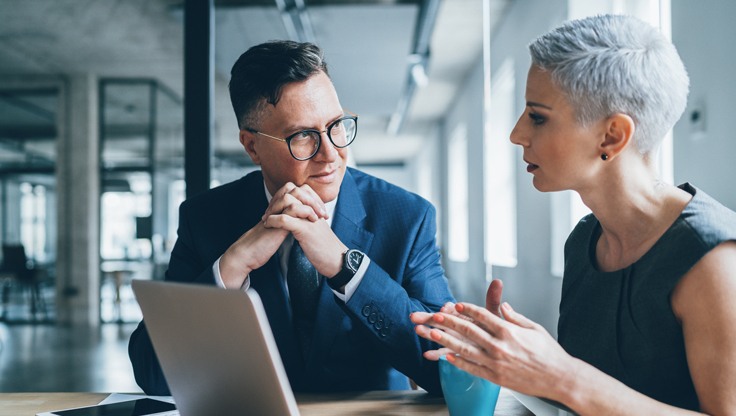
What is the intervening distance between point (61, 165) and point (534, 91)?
15.5 feet

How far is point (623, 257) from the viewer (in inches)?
50.3

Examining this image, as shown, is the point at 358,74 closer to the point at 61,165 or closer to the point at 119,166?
the point at 119,166

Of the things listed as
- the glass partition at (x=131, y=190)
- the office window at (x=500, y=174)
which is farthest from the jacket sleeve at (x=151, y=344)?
the office window at (x=500, y=174)

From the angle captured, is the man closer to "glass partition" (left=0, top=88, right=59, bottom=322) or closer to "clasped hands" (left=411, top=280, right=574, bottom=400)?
"clasped hands" (left=411, top=280, right=574, bottom=400)

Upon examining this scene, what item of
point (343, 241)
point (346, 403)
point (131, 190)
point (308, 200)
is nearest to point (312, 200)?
point (308, 200)

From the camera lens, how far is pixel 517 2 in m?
5.66

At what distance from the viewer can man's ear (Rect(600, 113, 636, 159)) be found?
3.67ft

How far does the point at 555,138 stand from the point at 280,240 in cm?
64

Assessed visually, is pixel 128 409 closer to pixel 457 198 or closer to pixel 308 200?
pixel 308 200

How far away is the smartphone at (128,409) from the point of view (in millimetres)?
1196

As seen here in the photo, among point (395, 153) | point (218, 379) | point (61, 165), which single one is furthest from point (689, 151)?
point (395, 153)

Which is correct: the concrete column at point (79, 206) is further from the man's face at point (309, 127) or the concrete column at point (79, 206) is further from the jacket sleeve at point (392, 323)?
the jacket sleeve at point (392, 323)

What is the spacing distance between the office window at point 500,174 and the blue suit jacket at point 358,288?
4587 millimetres

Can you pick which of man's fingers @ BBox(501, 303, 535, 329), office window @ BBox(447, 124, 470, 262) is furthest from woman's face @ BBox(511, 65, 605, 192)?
office window @ BBox(447, 124, 470, 262)
